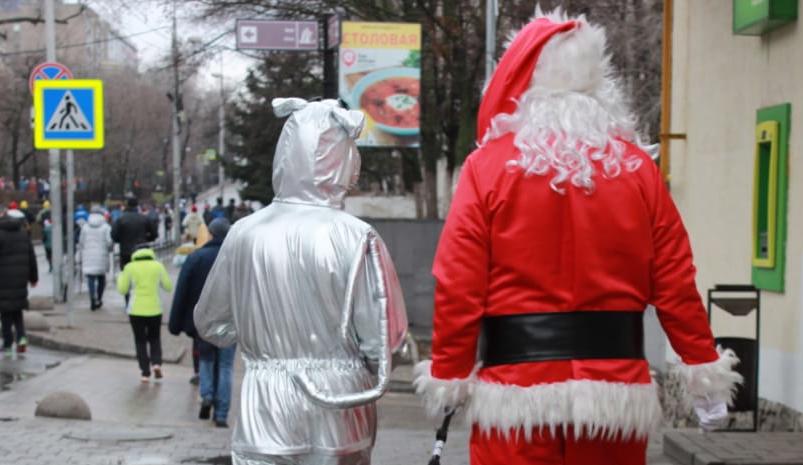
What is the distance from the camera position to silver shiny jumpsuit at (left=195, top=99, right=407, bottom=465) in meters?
4.56

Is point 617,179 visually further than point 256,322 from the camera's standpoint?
No

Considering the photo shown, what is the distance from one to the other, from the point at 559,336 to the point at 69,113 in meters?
13.5

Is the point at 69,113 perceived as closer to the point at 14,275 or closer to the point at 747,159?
the point at 14,275

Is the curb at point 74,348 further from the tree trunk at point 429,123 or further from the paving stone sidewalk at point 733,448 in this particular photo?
the tree trunk at point 429,123

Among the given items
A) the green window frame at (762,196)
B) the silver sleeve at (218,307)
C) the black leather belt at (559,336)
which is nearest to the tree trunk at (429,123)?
the green window frame at (762,196)

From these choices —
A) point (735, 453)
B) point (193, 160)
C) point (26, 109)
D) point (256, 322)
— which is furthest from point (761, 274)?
point (193, 160)

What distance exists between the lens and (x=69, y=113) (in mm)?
16562

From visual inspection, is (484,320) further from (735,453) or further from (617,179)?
(735,453)

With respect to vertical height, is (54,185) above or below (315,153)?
below

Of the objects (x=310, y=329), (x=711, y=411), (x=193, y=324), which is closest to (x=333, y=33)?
(x=193, y=324)

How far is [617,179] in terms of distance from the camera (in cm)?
409

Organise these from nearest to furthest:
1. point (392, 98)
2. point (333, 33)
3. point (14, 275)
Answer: point (14, 275) → point (333, 33) → point (392, 98)

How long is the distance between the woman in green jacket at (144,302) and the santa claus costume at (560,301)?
959 centimetres

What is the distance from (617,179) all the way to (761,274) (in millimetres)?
5961
